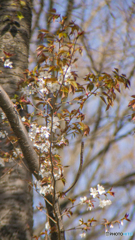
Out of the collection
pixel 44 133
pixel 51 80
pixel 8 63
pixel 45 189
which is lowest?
pixel 45 189

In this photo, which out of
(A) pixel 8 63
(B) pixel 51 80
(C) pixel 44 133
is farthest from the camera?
(A) pixel 8 63

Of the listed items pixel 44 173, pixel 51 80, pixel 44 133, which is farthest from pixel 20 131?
pixel 51 80

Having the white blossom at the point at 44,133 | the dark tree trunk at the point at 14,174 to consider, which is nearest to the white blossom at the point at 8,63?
the dark tree trunk at the point at 14,174

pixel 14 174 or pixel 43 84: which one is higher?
pixel 43 84

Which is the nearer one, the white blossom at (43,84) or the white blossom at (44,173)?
the white blossom at (43,84)

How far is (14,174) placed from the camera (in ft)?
4.57

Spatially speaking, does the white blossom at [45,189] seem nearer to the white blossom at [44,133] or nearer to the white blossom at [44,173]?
the white blossom at [44,173]

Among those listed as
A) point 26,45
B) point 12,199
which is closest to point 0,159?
point 12,199

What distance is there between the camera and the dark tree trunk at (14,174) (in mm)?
1265

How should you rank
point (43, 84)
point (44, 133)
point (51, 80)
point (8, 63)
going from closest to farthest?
1. point (51, 80)
2. point (43, 84)
3. point (44, 133)
4. point (8, 63)

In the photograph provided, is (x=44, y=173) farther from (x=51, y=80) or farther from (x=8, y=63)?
(x=8, y=63)

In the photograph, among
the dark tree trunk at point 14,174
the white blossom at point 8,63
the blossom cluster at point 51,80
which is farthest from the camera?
the white blossom at point 8,63

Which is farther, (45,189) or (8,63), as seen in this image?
(8,63)

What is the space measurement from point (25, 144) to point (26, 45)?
98cm
